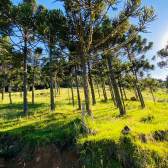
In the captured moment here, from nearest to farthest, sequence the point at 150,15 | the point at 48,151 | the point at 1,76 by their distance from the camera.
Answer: the point at 48,151 → the point at 150,15 → the point at 1,76

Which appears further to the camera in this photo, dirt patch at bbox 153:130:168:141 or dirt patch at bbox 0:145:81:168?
dirt patch at bbox 0:145:81:168

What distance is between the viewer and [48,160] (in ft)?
14.4

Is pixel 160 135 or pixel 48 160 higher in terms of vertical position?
pixel 160 135

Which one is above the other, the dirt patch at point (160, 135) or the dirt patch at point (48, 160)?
the dirt patch at point (160, 135)

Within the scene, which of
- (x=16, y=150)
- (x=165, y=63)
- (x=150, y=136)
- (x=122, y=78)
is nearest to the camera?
(x=150, y=136)

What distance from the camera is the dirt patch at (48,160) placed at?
418 centimetres

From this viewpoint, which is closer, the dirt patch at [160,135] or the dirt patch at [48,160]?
the dirt patch at [160,135]

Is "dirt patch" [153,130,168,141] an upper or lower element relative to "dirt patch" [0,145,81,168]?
upper

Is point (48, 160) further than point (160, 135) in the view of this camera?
Yes

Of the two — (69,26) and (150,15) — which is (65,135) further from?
(150,15)

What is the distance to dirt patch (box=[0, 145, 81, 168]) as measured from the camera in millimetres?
4176

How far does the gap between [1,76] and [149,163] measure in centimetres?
2379

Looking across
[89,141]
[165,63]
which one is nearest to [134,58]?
[165,63]

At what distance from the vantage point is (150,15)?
556cm
